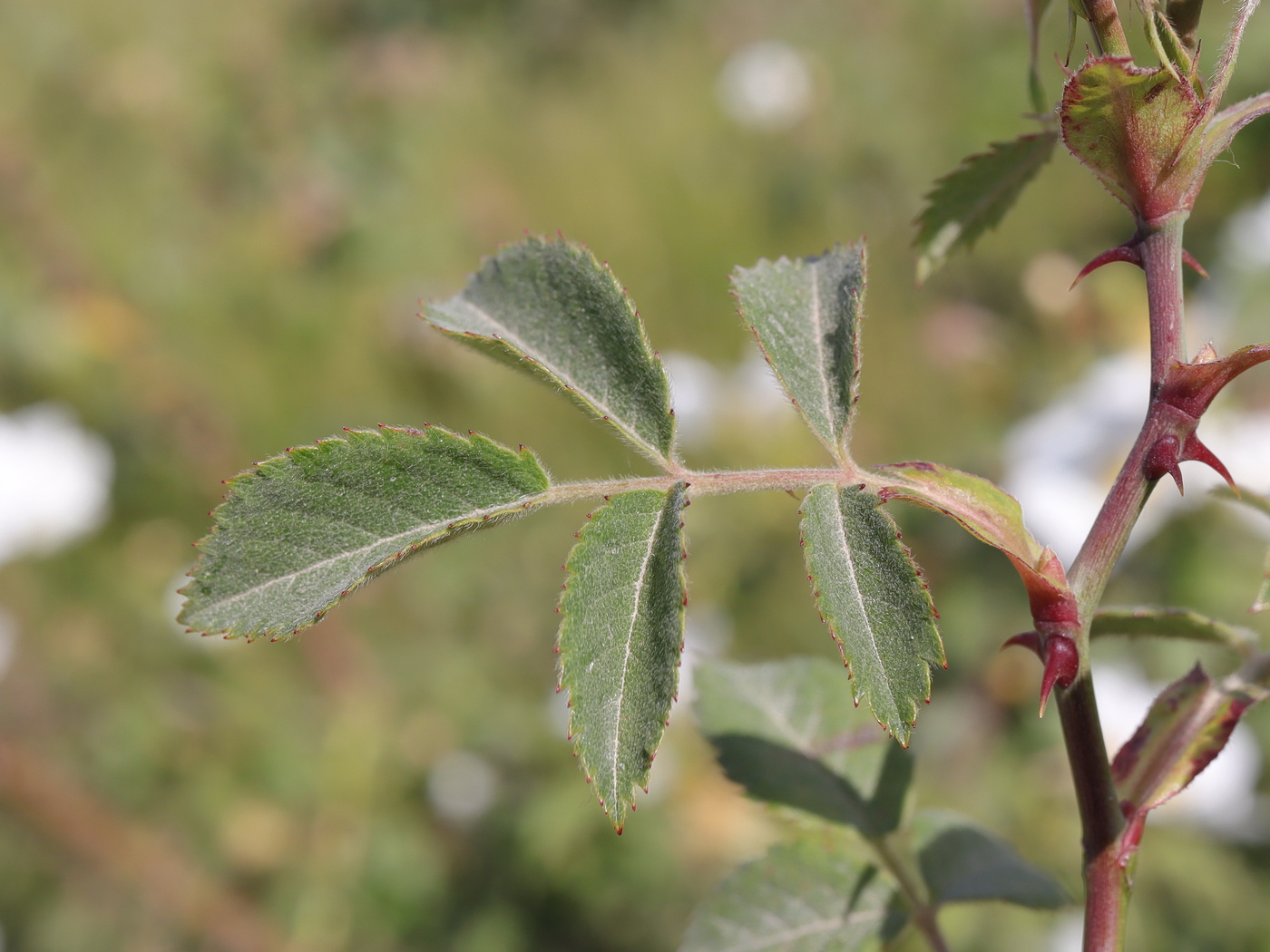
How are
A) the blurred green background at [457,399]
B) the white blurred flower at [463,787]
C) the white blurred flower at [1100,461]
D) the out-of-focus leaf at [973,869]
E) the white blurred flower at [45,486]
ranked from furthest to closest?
1. the white blurred flower at [45,486]
2. the white blurred flower at [463,787]
3. the blurred green background at [457,399]
4. the white blurred flower at [1100,461]
5. the out-of-focus leaf at [973,869]

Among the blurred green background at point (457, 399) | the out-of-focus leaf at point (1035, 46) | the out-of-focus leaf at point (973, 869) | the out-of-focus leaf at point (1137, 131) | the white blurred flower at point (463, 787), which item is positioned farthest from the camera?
the white blurred flower at point (463, 787)

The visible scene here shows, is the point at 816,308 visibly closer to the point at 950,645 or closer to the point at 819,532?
the point at 819,532

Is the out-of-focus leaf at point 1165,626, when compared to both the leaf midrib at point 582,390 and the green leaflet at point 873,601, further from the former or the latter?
the leaf midrib at point 582,390

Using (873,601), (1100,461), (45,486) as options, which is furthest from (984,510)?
(45,486)

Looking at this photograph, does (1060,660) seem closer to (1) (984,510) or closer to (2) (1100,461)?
(1) (984,510)

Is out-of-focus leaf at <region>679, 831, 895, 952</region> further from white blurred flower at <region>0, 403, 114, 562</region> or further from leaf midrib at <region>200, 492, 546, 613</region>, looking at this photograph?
white blurred flower at <region>0, 403, 114, 562</region>

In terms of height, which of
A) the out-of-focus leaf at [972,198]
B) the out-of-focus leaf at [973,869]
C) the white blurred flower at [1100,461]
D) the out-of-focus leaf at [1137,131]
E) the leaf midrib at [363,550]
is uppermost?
the out-of-focus leaf at [1137,131]

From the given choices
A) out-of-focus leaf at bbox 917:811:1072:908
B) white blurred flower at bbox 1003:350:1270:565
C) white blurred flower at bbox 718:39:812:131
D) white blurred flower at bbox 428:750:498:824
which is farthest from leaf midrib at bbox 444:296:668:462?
white blurred flower at bbox 718:39:812:131

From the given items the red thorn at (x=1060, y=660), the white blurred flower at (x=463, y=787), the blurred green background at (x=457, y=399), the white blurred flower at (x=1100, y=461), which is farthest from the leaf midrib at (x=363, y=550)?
the white blurred flower at (x=463, y=787)
